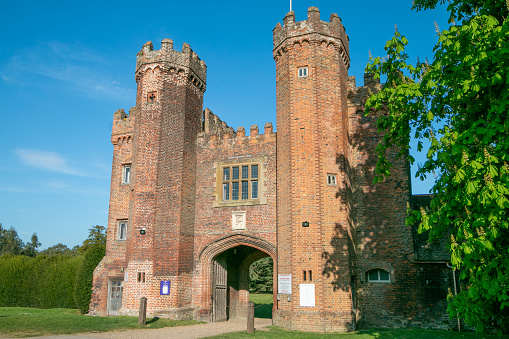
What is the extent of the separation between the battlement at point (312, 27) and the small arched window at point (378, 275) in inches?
406

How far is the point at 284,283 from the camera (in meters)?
16.9

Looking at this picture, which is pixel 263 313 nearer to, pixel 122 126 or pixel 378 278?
pixel 378 278

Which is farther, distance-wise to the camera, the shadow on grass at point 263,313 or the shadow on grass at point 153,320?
the shadow on grass at point 263,313

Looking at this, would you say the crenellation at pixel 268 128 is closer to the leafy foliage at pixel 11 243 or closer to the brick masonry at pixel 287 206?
the brick masonry at pixel 287 206

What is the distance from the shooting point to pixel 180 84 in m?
20.8

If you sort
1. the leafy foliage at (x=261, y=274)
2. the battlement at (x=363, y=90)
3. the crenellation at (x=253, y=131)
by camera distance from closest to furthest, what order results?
the battlement at (x=363, y=90) → the crenellation at (x=253, y=131) → the leafy foliage at (x=261, y=274)

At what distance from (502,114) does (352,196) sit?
1033 centimetres

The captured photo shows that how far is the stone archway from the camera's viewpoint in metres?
19.1

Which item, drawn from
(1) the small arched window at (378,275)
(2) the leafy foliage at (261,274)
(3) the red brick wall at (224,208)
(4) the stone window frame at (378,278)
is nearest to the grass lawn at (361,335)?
(4) the stone window frame at (378,278)

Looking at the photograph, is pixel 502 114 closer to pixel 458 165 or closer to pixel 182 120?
pixel 458 165

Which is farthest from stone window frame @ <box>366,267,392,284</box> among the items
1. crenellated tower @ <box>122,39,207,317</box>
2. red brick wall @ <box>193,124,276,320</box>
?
crenellated tower @ <box>122,39,207,317</box>

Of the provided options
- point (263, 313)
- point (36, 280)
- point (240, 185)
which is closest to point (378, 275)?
point (240, 185)

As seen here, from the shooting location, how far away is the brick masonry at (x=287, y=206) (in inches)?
658

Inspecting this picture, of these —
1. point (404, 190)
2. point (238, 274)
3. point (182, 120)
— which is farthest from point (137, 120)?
point (404, 190)
